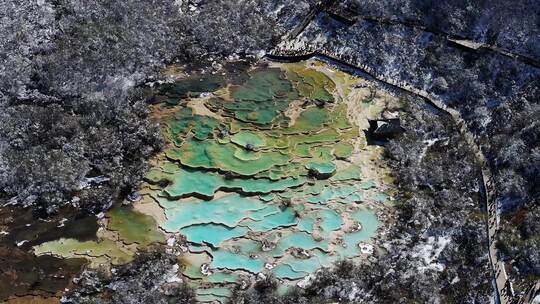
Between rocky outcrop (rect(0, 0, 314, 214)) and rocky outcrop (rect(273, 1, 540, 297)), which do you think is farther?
rocky outcrop (rect(273, 1, 540, 297))

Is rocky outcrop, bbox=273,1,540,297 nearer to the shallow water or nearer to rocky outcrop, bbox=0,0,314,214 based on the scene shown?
the shallow water

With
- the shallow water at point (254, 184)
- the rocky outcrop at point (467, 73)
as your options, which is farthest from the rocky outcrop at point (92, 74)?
the rocky outcrop at point (467, 73)

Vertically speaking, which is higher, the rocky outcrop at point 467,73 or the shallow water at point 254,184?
the rocky outcrop at point 467,73

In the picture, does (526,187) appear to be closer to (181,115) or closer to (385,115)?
(385,115)

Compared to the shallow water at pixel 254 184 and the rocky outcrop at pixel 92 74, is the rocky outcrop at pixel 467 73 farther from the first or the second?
the rocky outcrop at pixel 92 74

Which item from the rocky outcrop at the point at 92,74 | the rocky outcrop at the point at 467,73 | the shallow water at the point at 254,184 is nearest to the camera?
the shallow water at the point at 254,184

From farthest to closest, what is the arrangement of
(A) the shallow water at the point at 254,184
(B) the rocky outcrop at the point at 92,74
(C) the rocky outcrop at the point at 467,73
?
(C) the rocky outcrop at the point at 467,73
(B) the rocky outcrop at the point at 92,74
(A) the shallow water at the point at 254,184

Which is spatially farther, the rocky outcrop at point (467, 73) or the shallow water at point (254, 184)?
the rocky outcrop at point (467, 73)

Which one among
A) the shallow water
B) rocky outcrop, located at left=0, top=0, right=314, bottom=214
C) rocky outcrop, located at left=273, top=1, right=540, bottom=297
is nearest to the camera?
the shallow water

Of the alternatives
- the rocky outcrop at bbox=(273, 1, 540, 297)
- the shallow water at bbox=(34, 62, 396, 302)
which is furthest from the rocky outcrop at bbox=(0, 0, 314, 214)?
the rocky outcrop at bbox=(273, 1, 540, 297)

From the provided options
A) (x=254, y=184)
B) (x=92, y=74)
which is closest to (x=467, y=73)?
(x=254, y=184)

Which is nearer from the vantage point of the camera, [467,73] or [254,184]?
[254,184]

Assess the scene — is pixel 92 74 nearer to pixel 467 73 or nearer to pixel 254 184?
pixel 254 184

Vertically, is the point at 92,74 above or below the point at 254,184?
above
